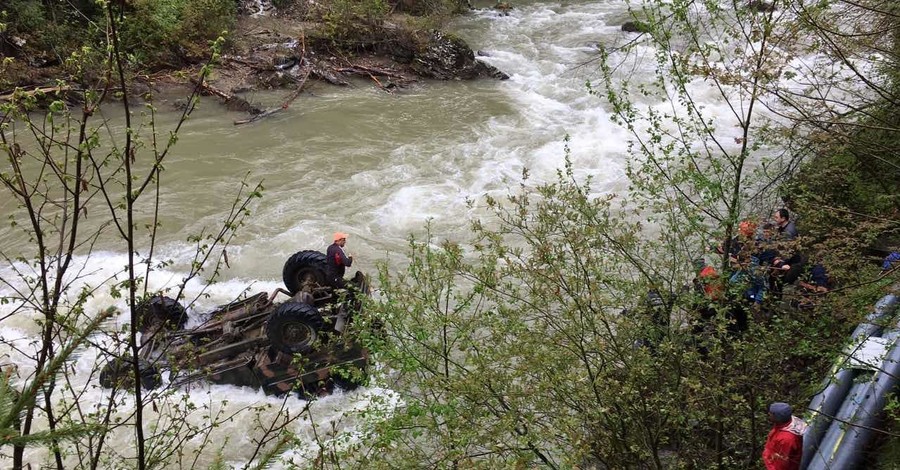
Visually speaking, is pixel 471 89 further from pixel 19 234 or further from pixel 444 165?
pixel 19 234

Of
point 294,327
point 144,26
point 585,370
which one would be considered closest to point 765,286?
point 585,370

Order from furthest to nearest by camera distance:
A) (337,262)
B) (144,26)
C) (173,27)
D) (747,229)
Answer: (173,27), (144,26), (337,262), (747,229)

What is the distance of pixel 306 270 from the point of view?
8.60 meters

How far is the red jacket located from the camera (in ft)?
14.7

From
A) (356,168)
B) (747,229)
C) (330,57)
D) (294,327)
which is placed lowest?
(356,168)

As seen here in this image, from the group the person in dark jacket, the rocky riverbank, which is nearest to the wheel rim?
the person in dark jacket

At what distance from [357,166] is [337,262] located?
5.99 m

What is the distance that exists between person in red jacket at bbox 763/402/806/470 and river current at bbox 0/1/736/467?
4441 millimetres

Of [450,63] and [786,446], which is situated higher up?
[450,63]

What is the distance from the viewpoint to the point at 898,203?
635 centimetres

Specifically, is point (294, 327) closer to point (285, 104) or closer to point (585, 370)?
point (585, 370)

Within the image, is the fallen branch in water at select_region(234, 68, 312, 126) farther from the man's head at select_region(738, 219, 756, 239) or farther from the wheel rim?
the man's head at select_region(738, 219, 756, 239)

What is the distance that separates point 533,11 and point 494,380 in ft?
78.5

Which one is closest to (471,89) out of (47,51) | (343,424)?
(47,51)
